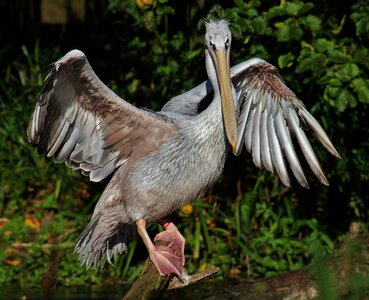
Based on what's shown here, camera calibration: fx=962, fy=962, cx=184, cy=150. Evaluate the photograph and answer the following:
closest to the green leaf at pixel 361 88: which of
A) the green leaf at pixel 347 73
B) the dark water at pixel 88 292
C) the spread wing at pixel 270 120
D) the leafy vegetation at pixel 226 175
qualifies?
the green leaf at pixel 347 73

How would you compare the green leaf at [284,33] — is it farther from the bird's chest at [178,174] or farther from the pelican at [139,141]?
the bird's chest at [178,174]

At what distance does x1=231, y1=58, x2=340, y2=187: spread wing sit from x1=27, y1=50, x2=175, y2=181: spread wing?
785mm

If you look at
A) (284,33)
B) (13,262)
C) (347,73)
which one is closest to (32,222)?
(13,262)

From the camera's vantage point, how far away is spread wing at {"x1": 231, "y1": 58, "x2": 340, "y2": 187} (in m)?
6.47

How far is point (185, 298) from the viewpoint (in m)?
6.81

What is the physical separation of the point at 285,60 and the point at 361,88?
29.9 inches

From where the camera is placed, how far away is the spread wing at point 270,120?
6473mm

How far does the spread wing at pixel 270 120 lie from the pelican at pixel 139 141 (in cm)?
6

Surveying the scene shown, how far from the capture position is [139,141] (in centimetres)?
602

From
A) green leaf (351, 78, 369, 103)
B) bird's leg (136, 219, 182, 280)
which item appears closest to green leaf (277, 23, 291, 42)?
green leaf (351, 78, 369, 103)

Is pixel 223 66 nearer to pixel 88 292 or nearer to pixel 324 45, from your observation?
pixel 324 45

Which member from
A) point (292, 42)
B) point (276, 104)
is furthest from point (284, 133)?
point (292, 42)

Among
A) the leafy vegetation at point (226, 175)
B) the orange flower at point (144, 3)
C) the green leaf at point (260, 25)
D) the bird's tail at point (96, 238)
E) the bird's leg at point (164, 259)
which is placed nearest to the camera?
the bird's leg at point (164, 259)

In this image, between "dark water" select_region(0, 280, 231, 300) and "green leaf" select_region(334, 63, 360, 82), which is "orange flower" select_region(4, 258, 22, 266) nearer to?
"dark water" select_region(0, 280, 231, 300)
